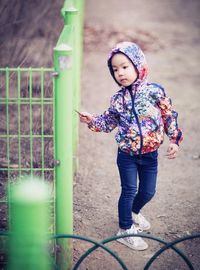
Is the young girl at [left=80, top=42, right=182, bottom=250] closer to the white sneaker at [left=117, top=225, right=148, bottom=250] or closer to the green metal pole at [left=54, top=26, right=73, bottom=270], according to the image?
the white sneaker at [left=117, top=225, right=148, bottom=250]

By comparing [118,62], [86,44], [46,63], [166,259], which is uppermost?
[86,44]

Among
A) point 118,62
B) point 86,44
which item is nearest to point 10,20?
point 86,44

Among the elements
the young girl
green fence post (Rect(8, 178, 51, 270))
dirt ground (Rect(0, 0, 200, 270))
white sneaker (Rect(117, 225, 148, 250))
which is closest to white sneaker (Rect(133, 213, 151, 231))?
dirt ground (Rect(0, 0, 200, 270))

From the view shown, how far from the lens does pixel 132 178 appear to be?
12.1 ft

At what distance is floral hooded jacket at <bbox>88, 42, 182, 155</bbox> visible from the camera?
3.50 meters

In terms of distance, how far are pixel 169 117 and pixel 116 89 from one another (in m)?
3.77

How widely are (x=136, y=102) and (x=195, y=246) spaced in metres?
1.13

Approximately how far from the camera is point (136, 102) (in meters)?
3.51

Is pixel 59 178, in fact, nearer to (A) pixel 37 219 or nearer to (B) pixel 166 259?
(B) pixel 166 259

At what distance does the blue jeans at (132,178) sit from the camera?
144 inches

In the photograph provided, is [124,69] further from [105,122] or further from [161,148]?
[161,148]

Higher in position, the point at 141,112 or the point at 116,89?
the point at 116,89

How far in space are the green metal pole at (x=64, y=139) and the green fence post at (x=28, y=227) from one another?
1352mm

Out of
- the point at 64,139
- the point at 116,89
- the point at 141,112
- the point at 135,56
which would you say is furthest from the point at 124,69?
the point at 116,89
